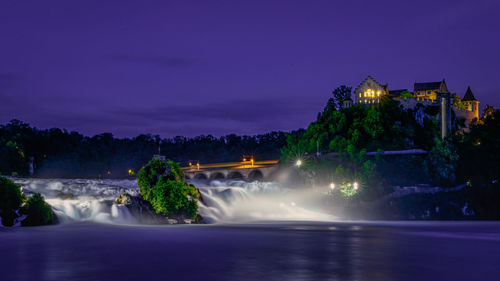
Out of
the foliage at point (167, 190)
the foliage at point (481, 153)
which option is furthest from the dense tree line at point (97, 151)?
the foliage at point (167, 190)

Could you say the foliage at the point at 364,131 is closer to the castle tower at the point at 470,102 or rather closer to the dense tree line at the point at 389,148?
the dense tree line at the point at 389,148

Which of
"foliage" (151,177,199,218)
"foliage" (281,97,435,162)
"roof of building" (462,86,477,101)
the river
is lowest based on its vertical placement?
the river

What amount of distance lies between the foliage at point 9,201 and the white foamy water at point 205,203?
2.96 metres

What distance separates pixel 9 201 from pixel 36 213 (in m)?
1.79

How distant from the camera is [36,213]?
30.2m

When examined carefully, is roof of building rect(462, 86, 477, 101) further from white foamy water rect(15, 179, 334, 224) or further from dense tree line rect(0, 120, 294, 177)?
white foamy water rect(15, 179, 334, 224)

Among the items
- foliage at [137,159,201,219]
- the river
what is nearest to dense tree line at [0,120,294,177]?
foliage at [137,159,201,219]

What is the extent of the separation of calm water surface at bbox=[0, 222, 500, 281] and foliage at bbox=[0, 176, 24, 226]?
4009 mm

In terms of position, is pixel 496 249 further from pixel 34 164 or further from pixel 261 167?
pixel 34 164

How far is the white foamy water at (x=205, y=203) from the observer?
32.9m

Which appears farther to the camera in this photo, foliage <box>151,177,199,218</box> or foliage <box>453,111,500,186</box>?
foliage <box>453,111,500,186</box>

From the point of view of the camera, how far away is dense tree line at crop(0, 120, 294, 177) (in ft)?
323

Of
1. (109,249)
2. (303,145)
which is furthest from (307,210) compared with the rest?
(109,249)

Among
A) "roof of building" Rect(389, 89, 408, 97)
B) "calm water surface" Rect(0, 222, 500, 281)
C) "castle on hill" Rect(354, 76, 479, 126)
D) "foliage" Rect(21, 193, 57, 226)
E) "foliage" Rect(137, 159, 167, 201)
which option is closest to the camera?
"calm water surface" Rect(0, 222, 500, 281)
